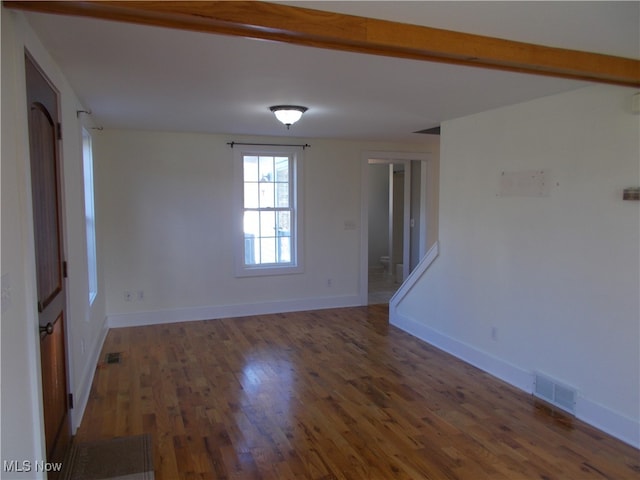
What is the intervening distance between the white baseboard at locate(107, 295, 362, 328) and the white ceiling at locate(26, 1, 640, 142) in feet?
7.39

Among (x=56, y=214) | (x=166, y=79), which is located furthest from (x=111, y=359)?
(x=166, y=79)

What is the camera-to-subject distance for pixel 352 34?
1.88 metres

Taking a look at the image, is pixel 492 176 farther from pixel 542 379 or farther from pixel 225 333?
pixel 225 333

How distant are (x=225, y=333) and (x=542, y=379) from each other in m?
3.21

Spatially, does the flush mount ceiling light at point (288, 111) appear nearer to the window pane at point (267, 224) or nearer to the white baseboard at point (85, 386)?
the window pane at point (267, 224)

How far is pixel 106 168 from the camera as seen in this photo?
518cm

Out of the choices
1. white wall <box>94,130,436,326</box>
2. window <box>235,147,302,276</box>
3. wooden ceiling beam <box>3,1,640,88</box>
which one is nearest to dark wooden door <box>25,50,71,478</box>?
wooden ceiling beam <box>3,1,640,88</box>

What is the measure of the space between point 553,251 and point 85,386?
3.65 meters

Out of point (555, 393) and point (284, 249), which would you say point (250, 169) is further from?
point (555, 393)

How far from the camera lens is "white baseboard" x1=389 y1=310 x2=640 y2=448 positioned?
2.89 metres

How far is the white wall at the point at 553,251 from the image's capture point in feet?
9.55

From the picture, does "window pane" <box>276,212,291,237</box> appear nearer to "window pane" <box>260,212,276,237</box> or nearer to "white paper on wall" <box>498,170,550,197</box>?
"window pane" <box>260,212,276,237</box>

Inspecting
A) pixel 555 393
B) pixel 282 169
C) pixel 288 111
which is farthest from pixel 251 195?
pixel 555 393

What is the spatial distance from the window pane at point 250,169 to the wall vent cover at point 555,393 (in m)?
3.93
